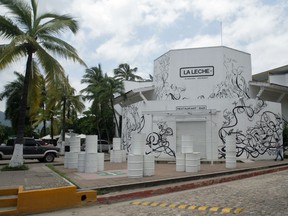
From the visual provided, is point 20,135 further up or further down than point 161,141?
further up

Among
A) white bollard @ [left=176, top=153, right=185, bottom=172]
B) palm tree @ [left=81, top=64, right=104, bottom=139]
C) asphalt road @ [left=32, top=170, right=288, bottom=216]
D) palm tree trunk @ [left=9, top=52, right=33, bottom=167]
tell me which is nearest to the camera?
asphalt road @ [left=32, top=170, right=288, bottom=216]

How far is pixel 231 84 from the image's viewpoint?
23969 mm

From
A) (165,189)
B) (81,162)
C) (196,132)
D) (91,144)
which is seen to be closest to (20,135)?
(81,162)

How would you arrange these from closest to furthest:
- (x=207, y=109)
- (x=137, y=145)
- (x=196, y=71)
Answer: (x=137, y=145), (x=207, y=109), (x=196, y=71)

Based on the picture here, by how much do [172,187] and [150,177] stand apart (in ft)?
5.64

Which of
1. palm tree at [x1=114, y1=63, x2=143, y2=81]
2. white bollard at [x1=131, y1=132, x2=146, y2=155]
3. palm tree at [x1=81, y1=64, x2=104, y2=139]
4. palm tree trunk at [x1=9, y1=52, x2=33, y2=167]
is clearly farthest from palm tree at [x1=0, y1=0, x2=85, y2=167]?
palm tree at [x1=114, y1=63, x2=143, y2=81]

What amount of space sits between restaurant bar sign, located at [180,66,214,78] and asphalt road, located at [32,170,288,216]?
45.1ft

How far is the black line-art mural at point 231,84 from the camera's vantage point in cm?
2380

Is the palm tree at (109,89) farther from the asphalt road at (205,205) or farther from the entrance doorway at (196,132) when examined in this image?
the asphalt road at (205,205)

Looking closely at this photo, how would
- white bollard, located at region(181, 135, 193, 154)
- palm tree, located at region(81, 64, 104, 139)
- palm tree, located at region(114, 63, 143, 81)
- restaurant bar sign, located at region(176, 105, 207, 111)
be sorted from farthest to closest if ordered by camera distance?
palm tree, located at region(114, 63, 143, 81)
palm tree, located at region(81, 64, 104, 139)
restaurant bar sign, located at region(176, 105, 207, 111)
white bollard, located at region(181, 135, 193, 154)

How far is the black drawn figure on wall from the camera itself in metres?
23.0

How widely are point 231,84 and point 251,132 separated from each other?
155 inches

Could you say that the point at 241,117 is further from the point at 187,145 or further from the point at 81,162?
the point at 81,162

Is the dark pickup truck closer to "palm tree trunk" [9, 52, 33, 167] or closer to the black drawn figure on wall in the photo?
"palm tree trunk" [9, 52, 33, 167]
